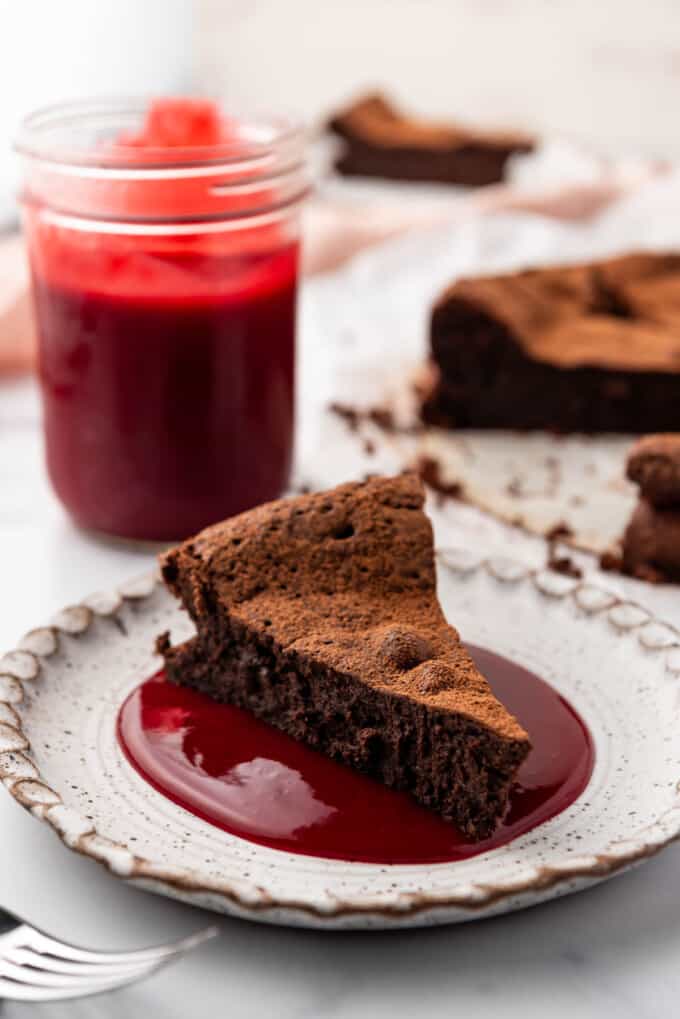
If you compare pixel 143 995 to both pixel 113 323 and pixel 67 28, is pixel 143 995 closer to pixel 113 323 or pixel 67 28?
pixel 113 323

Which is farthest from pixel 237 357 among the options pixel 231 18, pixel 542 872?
pixel 231 18

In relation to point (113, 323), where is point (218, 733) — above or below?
below

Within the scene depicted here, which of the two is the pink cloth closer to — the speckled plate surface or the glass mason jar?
the glass mason jar

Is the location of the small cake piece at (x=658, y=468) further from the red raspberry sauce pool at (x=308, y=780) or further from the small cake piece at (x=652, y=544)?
the red raspberry sauce pool at (x=308, y=780)

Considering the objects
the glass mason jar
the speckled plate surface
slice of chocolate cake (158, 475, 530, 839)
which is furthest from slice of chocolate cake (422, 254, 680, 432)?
slice of chocolate cake (158, 475, 530, 839)

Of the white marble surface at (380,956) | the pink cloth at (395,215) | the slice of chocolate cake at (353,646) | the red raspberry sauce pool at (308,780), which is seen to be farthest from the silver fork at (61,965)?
the pink cloth at (395,215)
